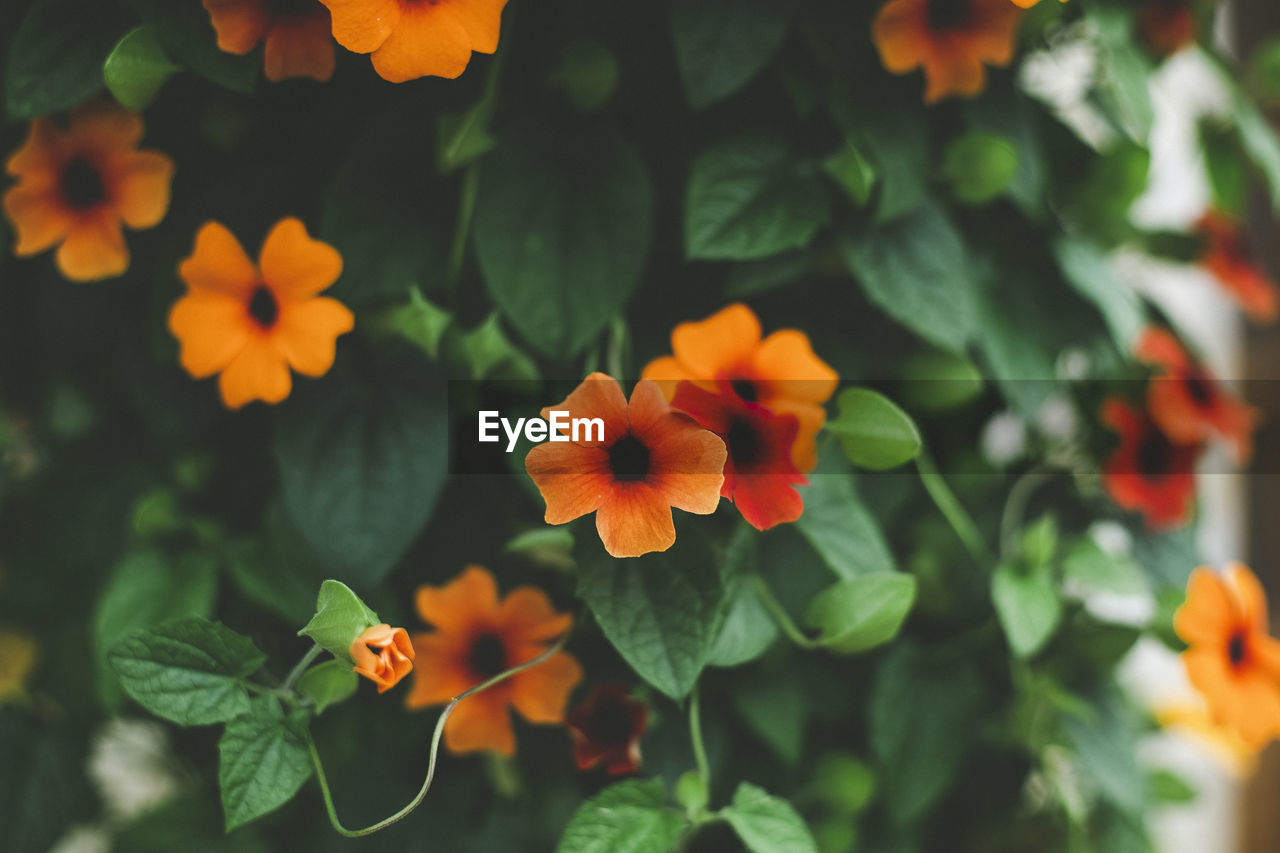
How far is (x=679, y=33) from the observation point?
45cm

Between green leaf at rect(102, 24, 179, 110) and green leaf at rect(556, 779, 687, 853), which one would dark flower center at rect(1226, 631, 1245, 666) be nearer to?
green leaf at rect(556, 779, 687, 853)

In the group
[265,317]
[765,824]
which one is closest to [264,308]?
[265,317]

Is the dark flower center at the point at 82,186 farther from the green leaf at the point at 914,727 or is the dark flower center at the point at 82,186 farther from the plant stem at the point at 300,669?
the green leaf at the point at 914,727

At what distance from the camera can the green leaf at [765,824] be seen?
38 centimetres

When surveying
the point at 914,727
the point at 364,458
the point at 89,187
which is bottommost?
the point at 914,727

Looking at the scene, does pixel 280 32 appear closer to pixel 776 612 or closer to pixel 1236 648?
pixel 776 612

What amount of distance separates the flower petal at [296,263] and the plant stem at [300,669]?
0.18m

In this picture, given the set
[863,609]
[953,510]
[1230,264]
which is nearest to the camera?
[863,609]

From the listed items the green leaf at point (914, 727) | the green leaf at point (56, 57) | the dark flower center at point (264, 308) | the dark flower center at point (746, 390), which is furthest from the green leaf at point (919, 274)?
the green leaf at point (56, 57)

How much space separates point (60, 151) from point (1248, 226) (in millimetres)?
1328

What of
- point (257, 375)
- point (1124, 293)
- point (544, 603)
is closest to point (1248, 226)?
point (1124, 293)

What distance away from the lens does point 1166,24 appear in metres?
0.63

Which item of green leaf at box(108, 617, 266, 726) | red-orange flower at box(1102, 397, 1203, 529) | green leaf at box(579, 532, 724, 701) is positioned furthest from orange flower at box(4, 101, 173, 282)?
red-orange flower at box(1102, 397, 1203, 529)

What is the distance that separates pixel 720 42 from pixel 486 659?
14.0 inches
